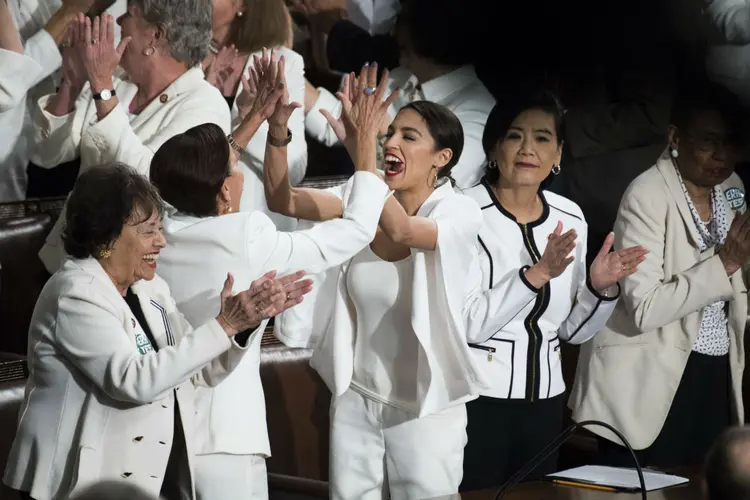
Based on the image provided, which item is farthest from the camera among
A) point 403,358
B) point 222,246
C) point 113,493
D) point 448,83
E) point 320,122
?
point 448,83

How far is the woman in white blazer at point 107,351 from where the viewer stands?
2.48 m

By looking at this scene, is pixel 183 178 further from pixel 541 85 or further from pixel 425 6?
pixel 541 85

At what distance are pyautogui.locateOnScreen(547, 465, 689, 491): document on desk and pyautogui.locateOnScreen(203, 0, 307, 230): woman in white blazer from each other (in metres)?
1.10

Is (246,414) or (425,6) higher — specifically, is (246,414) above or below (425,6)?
below

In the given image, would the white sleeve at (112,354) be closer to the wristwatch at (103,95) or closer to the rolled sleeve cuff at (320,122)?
the wristwatch at (103,95)

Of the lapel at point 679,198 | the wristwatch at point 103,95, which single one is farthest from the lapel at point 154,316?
the lapel at point 679,198

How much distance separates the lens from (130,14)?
128 inches

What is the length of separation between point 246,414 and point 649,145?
198 centimetres

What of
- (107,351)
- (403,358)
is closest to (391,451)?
(403,358)

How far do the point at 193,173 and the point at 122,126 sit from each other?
1.18ft

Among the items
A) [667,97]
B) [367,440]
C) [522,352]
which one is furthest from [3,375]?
[667,97]

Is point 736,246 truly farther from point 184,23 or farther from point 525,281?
point 184,23

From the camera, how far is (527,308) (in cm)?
331

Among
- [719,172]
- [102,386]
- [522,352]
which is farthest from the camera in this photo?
[719,172]
